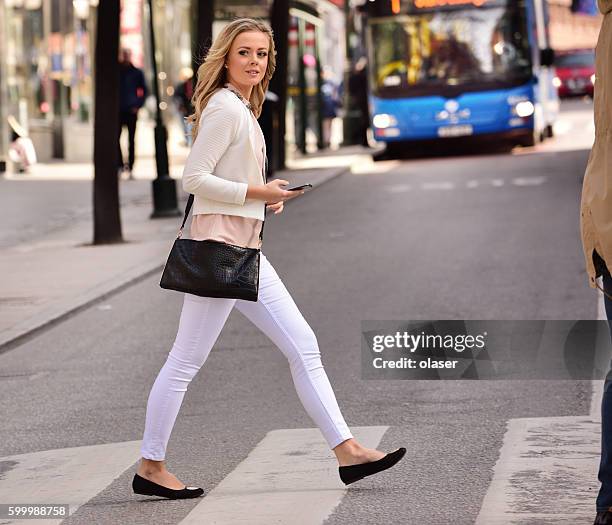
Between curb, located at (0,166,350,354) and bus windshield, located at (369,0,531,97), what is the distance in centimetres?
1605

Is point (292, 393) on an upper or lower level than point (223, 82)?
lower

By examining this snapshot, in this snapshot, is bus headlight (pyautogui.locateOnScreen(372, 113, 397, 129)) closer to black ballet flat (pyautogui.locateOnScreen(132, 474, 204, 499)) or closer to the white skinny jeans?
the white skinny jeans

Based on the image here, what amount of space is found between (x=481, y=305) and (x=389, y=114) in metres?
19.2

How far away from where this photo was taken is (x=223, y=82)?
6.23 metres

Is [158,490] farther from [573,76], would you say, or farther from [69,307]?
[573,76]

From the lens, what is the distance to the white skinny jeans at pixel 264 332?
6.18 metres

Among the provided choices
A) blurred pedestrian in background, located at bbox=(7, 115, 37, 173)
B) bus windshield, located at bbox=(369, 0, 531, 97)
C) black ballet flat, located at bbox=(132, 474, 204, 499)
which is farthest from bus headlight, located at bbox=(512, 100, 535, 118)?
black ballet flat, located at bbox=(132, 474, 204, 499)

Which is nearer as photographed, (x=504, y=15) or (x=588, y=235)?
(x=588, y=235)

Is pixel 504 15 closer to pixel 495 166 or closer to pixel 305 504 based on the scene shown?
pixel 495 166

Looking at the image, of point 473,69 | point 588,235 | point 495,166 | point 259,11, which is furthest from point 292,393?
point 259,11

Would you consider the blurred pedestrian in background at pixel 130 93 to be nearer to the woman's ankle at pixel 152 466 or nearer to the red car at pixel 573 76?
the woman's ankle at pixel 152 466

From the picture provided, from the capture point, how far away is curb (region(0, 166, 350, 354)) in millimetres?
11055

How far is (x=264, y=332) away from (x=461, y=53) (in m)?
24.6

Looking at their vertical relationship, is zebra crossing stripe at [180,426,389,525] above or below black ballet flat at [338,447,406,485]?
below
